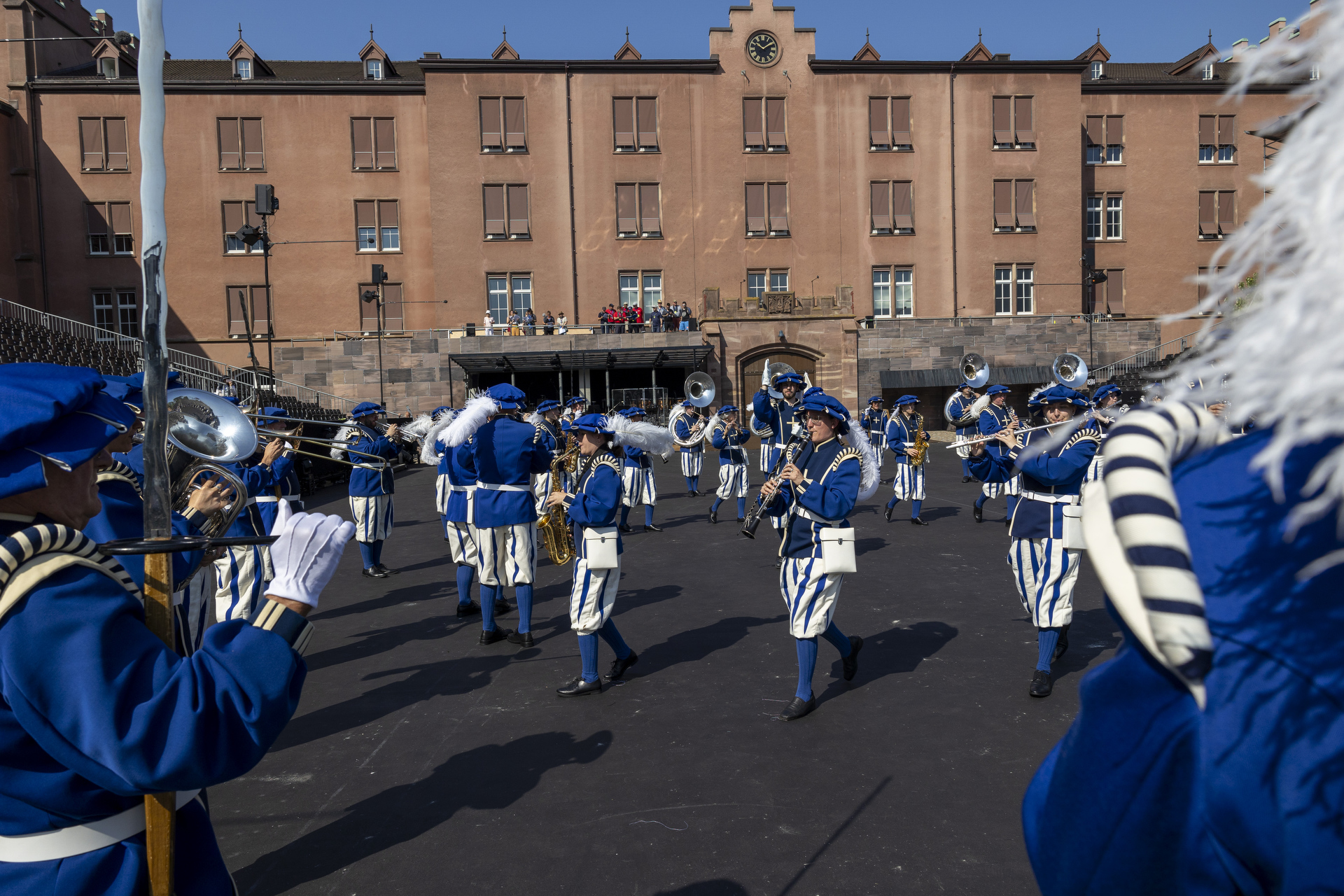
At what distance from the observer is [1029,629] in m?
7.43

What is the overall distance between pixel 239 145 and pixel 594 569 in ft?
115

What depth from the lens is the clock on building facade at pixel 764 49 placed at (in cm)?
3469

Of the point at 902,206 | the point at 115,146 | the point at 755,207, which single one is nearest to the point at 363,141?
the point at 115,146

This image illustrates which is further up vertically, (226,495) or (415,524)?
(226,495)

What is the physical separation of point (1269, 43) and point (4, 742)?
223cm

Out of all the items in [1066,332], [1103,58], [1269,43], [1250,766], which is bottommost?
[1250,766]

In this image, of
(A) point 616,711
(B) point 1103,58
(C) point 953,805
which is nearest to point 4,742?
(C) point 953,805

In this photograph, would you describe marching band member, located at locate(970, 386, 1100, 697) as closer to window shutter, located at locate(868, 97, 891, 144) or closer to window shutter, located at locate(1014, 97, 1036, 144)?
window shutter, located at locate(868, 97, 891, 144)

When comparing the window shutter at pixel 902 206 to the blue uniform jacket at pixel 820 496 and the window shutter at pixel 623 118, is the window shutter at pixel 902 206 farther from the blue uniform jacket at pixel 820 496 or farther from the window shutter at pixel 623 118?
the blue uniform jacket at pixel 820 496

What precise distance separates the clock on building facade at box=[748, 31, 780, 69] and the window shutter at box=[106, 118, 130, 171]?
2520cm

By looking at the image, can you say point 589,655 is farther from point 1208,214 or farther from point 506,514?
point 1208,214

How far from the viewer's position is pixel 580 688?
6.25 m

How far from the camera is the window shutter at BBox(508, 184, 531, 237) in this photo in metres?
34.6

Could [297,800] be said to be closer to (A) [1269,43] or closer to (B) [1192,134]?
(A) [1269,43]
